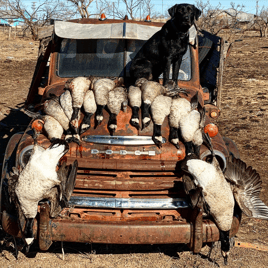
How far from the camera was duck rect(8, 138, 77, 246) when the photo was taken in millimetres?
3525

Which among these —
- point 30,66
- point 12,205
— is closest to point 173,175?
point 12,205

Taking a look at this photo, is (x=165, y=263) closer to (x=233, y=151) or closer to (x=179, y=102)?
(x=233, y=151)

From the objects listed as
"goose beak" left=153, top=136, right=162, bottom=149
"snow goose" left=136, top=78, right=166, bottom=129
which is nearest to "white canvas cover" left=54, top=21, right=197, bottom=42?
"snow goose" left=136, top=78, right=166, bottom=129

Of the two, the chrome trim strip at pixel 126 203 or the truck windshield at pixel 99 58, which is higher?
the truck windshield at pixel 99 58

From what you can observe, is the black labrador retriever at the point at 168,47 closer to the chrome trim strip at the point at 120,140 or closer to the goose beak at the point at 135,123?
the goose beak at the point at 135,123

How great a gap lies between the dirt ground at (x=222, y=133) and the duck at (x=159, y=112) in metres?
1.34

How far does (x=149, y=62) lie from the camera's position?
5109 mm

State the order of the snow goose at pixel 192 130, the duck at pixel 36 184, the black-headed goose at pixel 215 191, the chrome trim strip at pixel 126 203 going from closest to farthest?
the duck at pixel 36 184 < the black-headed goose at pixel 215 191 < the chrome trim strip at pixel 126 203 < the snow goose at pixel 192 130

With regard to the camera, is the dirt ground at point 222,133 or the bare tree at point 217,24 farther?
the bare tree at point 217,24

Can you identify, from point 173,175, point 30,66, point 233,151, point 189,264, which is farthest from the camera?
point 30,66

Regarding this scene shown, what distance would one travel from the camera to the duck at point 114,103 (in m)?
4.23

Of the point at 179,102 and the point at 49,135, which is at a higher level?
the point at 179,102

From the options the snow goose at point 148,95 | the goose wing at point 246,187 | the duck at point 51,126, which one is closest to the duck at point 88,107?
the duck at point 51,126

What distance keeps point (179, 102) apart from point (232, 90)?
834 centimetres
